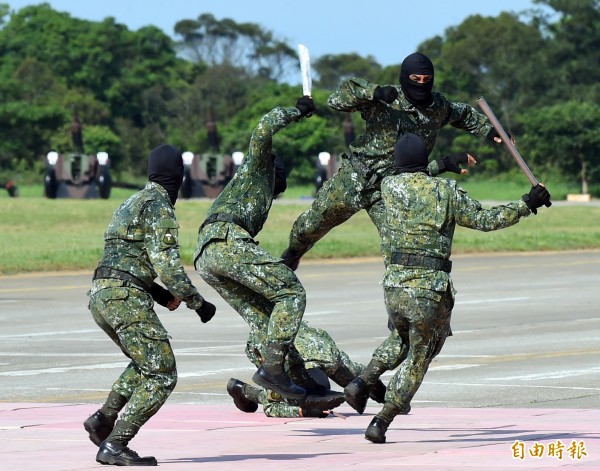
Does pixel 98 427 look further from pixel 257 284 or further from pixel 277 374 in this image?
pixel 257 284

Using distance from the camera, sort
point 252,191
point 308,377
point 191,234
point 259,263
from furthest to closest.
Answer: point 191,234
point 308,377
point 252,191
point 259,263

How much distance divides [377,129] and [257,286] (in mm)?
2006

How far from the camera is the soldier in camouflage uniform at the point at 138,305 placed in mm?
10078

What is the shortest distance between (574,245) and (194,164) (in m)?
34.2

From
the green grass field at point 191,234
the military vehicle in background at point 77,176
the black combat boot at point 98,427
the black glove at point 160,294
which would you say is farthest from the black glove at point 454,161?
the military vehicle in background at point 77,176

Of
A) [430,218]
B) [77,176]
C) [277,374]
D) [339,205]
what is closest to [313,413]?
[277,374]

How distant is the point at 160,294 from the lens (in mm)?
10461

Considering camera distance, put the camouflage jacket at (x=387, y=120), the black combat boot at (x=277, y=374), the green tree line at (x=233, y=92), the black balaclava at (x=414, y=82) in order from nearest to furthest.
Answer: the black combat boot at (x=277, y=374)
the black balaclava at (x=414, y=82)
the camouflage jacket at (x=387, y=120)
the green tree line at (x=233, y=92)

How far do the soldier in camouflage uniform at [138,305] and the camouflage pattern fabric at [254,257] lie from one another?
1.28 metres

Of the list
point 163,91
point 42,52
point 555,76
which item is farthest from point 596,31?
point 42,52

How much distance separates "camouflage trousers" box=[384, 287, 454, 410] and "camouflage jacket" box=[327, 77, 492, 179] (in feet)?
7.38

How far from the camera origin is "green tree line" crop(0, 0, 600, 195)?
95.1 metres

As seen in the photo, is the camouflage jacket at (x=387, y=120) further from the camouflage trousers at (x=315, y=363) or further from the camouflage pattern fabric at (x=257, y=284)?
the camouflage pattern fabric at (x=257, y=284)

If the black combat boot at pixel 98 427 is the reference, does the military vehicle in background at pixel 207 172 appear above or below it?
below
